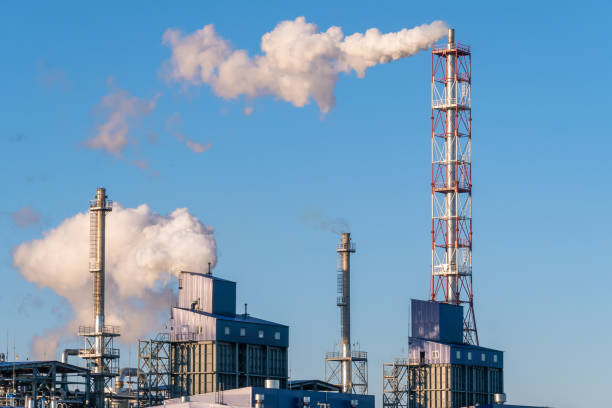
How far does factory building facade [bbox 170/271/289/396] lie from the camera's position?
146625mm

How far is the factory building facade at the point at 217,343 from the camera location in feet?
481

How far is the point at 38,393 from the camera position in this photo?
466 feet

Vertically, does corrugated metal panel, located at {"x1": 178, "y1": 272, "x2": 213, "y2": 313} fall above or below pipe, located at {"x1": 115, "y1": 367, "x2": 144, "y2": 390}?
above

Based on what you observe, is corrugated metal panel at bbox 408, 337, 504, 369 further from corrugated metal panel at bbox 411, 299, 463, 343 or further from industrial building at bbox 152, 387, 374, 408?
industrial building at bbox 152, 387, 374, 408

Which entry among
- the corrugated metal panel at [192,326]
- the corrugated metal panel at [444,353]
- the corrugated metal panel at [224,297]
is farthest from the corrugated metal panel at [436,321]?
the corrugated metal panel at [192,326]

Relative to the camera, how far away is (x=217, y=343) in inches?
5773

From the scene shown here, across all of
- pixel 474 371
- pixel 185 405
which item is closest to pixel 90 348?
pixel 185 405

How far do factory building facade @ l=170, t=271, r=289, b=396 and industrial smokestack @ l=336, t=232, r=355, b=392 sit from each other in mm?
18316

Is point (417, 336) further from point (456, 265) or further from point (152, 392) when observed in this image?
point (152, 392)

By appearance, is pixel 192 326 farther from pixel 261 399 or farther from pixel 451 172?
pixel 451 172

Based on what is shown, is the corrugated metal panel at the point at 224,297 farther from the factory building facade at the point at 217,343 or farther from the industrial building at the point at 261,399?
the industrial building at the point at 261,399

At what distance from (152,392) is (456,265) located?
38.9 metres

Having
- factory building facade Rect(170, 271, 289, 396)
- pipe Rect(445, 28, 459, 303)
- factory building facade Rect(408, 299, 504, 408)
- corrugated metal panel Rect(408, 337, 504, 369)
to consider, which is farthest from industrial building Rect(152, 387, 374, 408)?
pipe Rect(445, 28, 459, 303)

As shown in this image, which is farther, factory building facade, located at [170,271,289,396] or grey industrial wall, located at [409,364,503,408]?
grey industrial wall, located at [409,364,503,408]
